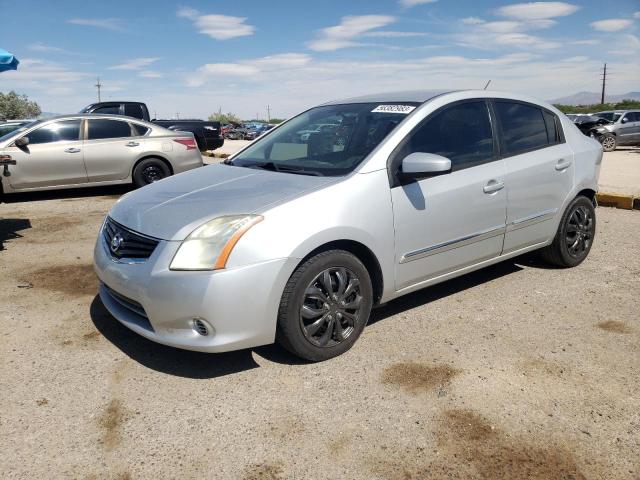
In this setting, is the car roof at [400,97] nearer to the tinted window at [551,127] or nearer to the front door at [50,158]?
the tinted window at [551,127]

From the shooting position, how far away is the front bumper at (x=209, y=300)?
114 inches

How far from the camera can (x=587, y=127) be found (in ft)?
66.0

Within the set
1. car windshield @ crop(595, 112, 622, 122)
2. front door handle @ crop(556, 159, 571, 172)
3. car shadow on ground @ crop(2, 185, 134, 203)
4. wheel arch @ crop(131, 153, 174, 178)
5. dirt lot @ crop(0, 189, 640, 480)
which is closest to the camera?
dirt lot @ crop(0, 189, 640, 480)

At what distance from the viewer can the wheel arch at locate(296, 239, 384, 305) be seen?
325cm

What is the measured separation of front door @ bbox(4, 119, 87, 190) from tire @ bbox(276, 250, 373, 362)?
742 centimetres

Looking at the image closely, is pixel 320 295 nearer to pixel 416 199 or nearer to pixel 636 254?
pixel 416 199

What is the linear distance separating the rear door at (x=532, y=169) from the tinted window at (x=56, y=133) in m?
7.54

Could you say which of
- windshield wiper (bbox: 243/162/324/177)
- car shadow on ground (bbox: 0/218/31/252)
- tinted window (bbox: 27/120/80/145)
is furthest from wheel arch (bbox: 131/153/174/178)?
windshield wiper (bbox: 243/162/324/177)

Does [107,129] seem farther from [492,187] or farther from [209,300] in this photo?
[209,300]

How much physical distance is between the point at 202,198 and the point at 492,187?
2099 millimetres

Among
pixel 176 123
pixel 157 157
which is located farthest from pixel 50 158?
pixel 176 123

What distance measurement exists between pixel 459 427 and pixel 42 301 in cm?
339

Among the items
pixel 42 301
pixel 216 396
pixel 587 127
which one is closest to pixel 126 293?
pixel 216 396

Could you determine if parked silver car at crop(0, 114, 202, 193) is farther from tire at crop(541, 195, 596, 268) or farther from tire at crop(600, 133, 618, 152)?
tire at crop(600, 133, 618, 152)
